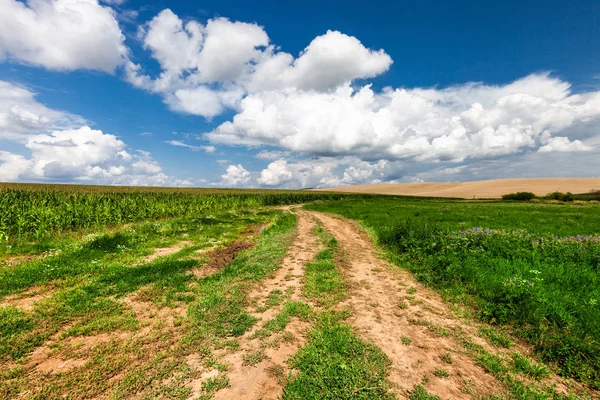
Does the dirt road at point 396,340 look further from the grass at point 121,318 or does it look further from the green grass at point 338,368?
the grass at point 121,318

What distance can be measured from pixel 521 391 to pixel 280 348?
14.7 feet

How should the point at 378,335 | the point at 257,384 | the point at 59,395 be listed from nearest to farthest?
the point at 59,395, the point at 257,384, the point at 378,335

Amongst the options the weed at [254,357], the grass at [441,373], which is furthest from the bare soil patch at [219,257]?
the grass at [441,373]

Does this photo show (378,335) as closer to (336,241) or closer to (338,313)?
(338,313)

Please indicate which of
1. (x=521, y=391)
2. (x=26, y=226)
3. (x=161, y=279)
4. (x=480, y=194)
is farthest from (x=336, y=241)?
(x=480, y=194)

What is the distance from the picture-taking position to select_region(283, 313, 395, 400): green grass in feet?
13.9

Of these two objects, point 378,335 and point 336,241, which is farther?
point 336,241

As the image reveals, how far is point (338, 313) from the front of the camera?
23.2ft

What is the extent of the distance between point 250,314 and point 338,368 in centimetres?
296

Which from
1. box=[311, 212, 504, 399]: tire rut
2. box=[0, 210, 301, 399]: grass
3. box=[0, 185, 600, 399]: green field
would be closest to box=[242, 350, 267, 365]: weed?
box=[0, 185, 600, 399]: green field

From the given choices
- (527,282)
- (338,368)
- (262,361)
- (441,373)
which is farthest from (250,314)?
(527,282)

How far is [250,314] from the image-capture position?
6938 millimetres

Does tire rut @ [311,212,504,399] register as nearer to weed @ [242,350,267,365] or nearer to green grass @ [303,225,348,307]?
green grass @ [303,225,348,307]

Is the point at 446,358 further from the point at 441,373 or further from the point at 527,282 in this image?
the point at 527,282
